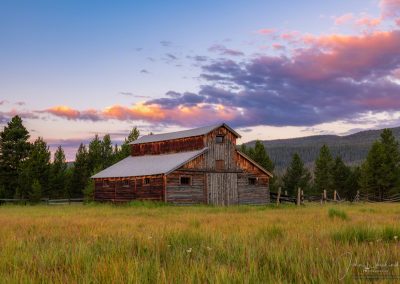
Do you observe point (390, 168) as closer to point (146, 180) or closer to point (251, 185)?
point (251, 185)

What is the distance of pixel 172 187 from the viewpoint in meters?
39.8

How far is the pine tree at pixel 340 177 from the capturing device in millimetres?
73062

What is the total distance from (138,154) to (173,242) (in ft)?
148

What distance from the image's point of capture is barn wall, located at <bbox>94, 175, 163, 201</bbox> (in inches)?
1578

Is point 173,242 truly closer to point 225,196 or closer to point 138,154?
point 225,196

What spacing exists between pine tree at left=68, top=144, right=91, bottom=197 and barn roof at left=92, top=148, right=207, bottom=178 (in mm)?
15727

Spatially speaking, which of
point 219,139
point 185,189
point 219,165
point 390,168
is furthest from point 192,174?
point 390,168

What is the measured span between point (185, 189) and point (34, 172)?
23019 mm

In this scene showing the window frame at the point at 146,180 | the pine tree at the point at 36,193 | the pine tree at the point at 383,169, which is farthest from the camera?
the pine tree at the point at 383,169

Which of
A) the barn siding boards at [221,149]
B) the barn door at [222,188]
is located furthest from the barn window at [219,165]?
the barn door at [222,188]

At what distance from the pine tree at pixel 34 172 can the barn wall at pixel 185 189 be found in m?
21.4

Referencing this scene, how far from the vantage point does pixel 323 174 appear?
72.3 meters

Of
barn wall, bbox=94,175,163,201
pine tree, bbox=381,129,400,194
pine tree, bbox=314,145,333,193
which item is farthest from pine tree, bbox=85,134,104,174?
pine tree, bbox=381,129,400,194
